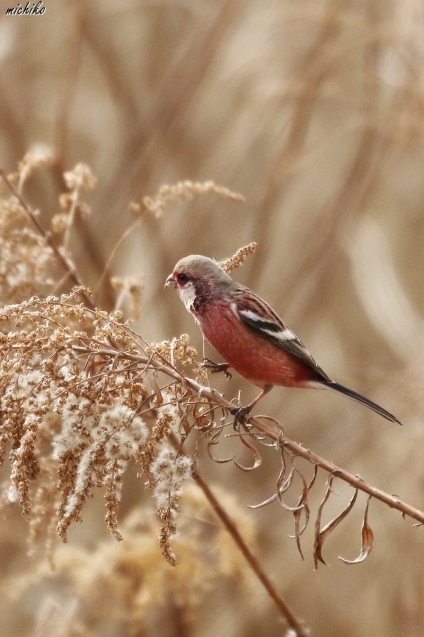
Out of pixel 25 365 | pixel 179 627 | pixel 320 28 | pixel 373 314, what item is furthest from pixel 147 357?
pixel 320 28

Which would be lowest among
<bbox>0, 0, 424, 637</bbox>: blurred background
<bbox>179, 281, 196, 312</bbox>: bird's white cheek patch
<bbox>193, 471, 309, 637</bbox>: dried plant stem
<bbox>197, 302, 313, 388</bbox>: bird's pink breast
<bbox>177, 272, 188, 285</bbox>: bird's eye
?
<bbox>193, 471, 309, 637</bbox>: dried plant stem

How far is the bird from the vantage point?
2295mm

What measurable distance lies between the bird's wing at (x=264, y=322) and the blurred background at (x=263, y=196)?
56cm

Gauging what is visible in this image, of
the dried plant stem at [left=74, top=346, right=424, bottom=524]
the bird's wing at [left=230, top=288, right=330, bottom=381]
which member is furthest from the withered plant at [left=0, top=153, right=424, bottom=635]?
the bird's wing at [left=230, top=288, right=330, bottom=381]

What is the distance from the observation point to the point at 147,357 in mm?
1492

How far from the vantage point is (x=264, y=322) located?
236cm

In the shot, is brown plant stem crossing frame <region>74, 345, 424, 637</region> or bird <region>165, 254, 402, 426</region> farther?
bird <region>165, 254, 402, 426</region>

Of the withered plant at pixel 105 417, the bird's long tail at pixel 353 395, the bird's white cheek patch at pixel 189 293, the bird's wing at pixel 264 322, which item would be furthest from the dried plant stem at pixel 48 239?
the bird's long tail at pixel 353 395

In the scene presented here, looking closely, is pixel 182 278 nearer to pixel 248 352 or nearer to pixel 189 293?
pixel 189 293

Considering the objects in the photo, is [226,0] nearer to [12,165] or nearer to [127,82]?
[127,82]

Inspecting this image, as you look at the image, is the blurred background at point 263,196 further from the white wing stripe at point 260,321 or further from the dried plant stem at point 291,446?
the dried plant stem at point 291,446

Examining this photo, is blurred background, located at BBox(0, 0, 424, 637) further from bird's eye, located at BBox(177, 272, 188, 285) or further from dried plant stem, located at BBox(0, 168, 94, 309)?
dried plant stem, located at BBox(0, 168, 94, 309)

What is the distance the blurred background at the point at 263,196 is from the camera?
3574mm

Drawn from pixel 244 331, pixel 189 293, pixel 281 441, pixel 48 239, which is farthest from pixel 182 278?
pixel 281 441
